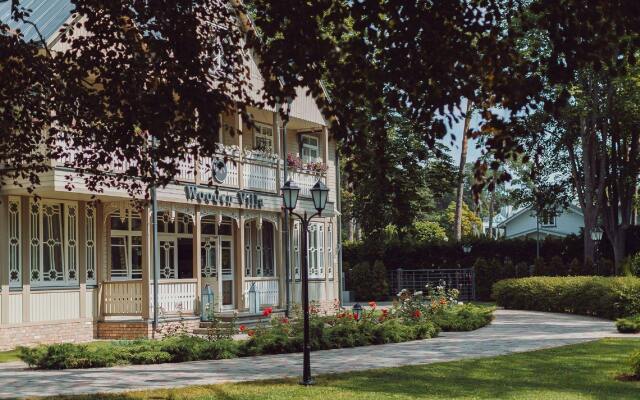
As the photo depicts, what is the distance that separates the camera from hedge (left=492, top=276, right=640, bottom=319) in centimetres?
2605

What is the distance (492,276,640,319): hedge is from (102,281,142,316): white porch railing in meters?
13.8

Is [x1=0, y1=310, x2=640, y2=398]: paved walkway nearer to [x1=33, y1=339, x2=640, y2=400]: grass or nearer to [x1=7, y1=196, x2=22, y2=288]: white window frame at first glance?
[x1=33, y1=339, x2=640, y2=400]: grass

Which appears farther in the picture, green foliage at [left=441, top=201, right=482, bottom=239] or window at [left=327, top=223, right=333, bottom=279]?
green foliage at [left=441, top=201, right=482, bottom=239]

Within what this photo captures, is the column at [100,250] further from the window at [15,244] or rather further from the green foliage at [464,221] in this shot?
the green foliage at [464,221]

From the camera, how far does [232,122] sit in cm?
2670

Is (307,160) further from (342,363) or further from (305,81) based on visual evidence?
(305,81)

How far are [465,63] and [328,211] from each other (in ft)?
71.1

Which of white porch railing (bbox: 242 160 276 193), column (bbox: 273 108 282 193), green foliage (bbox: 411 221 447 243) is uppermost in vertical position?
column (bbox: 273 108 282 193)

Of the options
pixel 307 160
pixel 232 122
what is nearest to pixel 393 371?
pixel 232 122

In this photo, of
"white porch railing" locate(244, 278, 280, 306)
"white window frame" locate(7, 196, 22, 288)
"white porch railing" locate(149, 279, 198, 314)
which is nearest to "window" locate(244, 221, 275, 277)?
"white porch railing" locate(244, 278, 280, 306)

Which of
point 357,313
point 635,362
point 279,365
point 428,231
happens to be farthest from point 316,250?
point 428,231

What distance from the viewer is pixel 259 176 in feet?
86.9

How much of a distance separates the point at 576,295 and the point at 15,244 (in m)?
17.9

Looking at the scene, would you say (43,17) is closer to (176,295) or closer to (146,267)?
(146,267)
